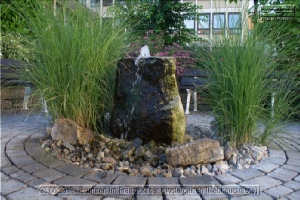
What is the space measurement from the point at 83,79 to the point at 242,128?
1330 mm

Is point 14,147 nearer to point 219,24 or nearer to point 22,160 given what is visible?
point 22,160

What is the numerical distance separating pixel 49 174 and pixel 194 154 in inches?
36.9

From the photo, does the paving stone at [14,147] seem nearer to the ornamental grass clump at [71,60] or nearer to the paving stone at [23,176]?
the ornamental grass clump at [71,60]

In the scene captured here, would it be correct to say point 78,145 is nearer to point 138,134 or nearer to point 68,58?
point 138,134

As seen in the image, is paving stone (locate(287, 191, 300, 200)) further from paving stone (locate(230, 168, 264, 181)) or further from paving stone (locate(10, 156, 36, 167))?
paving stone (locate(10, 156, 36, 167))

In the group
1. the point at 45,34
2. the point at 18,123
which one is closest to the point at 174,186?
the point at 45,34

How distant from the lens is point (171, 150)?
173 centimetres

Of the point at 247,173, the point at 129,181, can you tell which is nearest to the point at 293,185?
the point at 247,173

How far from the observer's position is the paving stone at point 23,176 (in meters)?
1.50

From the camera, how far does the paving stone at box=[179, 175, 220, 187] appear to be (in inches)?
57.1

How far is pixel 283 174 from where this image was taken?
161cm

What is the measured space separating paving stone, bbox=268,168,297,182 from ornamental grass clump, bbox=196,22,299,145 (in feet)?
1.41

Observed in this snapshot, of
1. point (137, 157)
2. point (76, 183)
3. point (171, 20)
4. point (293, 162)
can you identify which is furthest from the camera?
point (171, 20)

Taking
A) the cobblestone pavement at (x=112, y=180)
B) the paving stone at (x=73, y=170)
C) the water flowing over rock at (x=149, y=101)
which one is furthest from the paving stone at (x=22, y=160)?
the water flowing over rock at (x=149, y=101)
